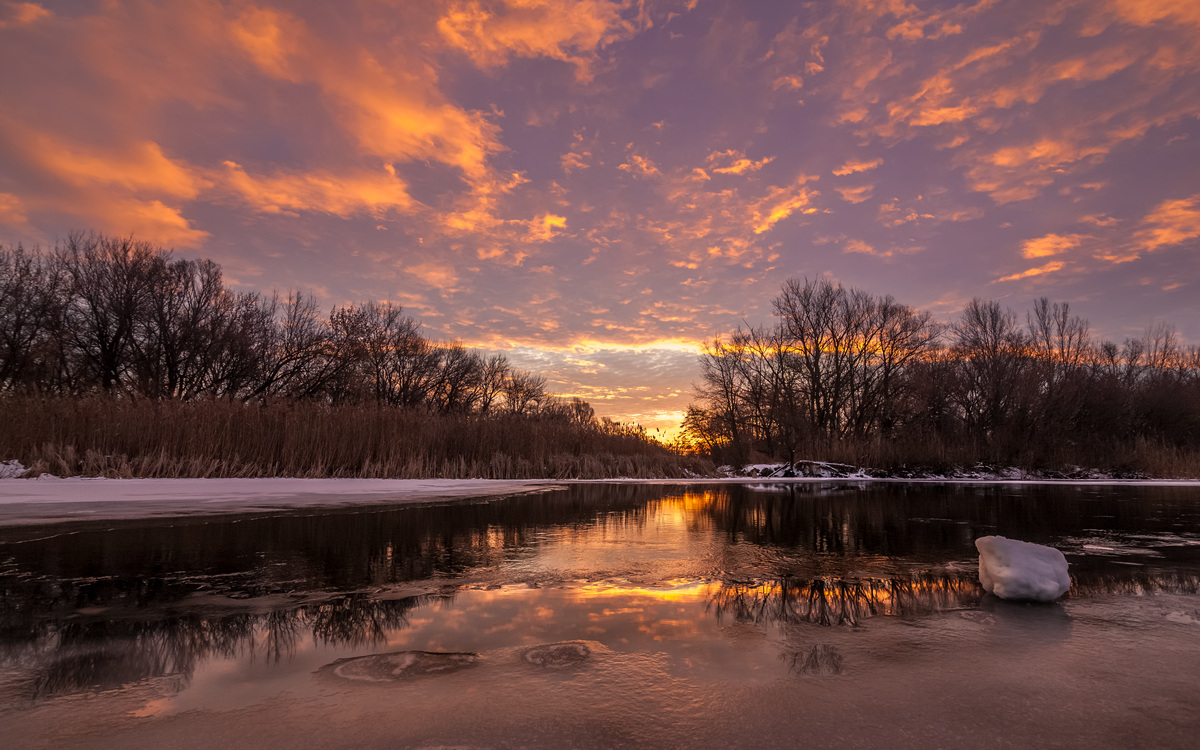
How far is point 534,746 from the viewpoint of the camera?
1231mm

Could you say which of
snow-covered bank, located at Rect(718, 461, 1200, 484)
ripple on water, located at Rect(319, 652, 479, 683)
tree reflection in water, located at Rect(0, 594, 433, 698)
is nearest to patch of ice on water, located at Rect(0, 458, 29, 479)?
tree reflection in water, located at Rect(0, 594, 433, 698)

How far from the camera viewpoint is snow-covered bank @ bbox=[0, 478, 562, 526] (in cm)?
543

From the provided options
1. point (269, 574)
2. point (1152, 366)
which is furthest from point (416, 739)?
point (1152, 366)

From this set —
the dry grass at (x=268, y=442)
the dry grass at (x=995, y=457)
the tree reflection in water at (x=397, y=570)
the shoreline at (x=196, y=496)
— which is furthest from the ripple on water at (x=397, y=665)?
the dry grass at (x=995, y=457)

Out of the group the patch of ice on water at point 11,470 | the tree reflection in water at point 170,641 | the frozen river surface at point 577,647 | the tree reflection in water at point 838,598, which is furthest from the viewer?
the patch of ice on water at point 11,470

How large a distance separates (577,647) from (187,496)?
711cm

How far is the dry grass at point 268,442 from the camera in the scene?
28.9 ft

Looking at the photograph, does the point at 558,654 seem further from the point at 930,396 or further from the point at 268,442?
the point at 930,396

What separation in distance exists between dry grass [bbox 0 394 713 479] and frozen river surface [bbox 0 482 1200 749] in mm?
6325

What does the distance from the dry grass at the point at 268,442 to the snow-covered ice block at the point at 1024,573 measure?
34.3 ft

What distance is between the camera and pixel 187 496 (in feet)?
22.4

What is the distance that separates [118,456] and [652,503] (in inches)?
342

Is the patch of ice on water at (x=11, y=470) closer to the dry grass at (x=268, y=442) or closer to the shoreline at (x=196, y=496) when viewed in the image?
the dry grass at (x=268, y=442)

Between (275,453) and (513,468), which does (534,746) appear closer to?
(275,453)
